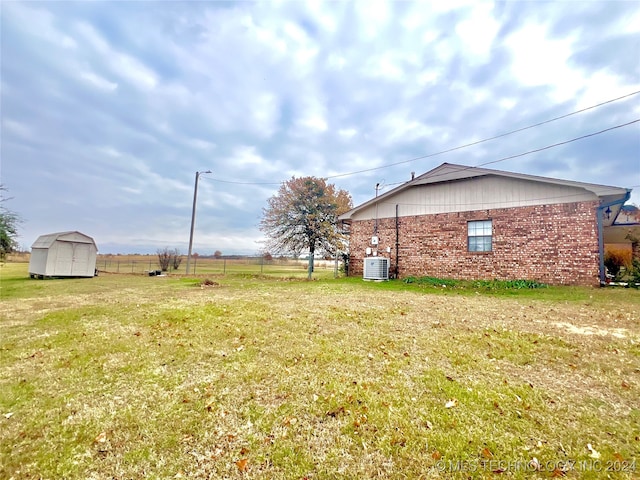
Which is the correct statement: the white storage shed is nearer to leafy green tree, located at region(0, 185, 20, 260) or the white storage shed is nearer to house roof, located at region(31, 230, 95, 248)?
house roof, located at region(31, 230, 95, 248)

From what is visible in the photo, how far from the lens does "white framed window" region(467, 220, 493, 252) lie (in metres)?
11.4

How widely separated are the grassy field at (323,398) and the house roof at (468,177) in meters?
5.71

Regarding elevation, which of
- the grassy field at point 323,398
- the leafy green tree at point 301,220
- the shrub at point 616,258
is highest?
the leafy green tree at point 301,220

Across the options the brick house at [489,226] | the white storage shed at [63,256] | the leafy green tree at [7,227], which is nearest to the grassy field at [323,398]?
the brick house at [489,226]

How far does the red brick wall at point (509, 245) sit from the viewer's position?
970 centimetres

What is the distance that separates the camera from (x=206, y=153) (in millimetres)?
21391

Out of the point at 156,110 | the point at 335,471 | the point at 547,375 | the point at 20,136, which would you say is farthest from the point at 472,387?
the point at 20,136

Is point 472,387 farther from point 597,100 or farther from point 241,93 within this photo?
point 241,93

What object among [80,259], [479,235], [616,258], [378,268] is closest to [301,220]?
[378,268]

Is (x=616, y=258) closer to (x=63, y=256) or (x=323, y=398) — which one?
(x=323, y=398)

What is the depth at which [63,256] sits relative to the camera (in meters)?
17.7

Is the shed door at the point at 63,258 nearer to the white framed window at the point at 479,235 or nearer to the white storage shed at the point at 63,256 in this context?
the white storage shed at the point at 63,256

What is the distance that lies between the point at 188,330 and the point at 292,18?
10023 millimetres

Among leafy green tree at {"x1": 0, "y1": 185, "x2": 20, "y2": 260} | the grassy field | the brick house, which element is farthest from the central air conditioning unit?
leafy green tree at {"x1": 0, "y1": 185, "x2": 20, "y2": 260}
